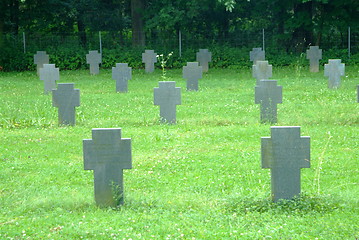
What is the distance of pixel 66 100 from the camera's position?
43.6 feet

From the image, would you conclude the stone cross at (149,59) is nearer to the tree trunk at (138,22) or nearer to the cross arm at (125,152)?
the tree trunk at (138,22)

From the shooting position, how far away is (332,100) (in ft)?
54.1

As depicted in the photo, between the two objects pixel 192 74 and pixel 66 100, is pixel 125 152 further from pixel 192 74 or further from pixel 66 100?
pixel 192 74

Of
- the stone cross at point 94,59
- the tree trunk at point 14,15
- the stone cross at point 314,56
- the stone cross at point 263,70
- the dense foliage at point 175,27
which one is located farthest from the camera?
the tree trunk at point 14,15

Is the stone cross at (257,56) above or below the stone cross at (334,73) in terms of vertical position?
above

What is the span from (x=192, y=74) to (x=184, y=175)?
11318mm

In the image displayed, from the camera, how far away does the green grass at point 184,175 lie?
648 cm

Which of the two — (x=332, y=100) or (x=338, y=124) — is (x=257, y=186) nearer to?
(x=338, y=124)

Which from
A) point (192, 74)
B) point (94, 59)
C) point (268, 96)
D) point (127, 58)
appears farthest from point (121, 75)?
point (127, 58)

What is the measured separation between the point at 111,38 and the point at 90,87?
1179cm

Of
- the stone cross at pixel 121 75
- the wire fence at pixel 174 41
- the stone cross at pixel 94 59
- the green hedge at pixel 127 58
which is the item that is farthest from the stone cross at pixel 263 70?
the wire fence at pixel 174 41

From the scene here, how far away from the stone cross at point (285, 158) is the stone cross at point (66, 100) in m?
6.92

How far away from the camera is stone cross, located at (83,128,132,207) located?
711 centimetres

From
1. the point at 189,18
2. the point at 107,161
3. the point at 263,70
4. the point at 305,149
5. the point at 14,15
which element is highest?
the point at 14,15
